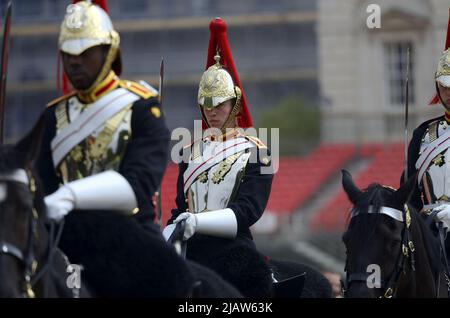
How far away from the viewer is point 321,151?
35312 mm

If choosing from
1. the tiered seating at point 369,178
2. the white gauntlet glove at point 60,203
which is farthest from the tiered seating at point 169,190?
the white gauntlet glove at point 60,203

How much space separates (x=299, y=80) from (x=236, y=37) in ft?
7.54

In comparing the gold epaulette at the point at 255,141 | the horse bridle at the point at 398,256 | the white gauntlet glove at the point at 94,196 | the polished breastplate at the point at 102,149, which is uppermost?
the polished breastplate at the point at 102,149

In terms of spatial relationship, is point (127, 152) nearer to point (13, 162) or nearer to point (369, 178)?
point (13, 162)

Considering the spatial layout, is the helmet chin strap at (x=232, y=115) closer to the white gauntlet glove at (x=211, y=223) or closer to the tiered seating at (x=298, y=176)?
the white gauntlet glove at (x=211, y=223)

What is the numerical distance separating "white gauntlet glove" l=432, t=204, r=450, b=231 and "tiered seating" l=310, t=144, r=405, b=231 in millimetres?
15759

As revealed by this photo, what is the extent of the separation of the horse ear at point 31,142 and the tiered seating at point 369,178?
1857 cm

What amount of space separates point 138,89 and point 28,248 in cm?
142

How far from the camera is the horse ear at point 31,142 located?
6.71m

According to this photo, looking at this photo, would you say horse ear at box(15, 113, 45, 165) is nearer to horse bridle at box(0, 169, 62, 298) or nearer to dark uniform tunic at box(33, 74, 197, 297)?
horse bridle at box(0, 169, 62, 298)

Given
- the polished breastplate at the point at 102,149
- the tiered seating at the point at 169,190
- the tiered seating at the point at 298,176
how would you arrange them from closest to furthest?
1. the polished breastplate at the point at 102,149
2. the tiered seating at the point at 169,190
3. the tiered seating at the point at 298,176

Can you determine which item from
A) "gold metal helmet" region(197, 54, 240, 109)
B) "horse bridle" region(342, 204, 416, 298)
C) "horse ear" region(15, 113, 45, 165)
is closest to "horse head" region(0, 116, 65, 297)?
"horse ear" region(15, 113, 45, 165)

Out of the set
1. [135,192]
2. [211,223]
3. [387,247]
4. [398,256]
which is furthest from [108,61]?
[398,256]

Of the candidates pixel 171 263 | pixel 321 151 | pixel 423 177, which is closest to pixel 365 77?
pixel 321 151
